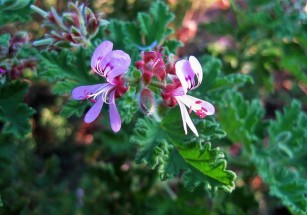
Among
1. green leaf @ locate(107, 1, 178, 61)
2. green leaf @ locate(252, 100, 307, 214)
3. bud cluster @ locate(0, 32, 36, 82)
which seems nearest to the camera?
bud cluster @ locate(0, 32, 36, 82)

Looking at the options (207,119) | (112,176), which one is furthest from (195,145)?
(112,176)

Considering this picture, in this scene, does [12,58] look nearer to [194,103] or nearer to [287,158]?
[194,103]

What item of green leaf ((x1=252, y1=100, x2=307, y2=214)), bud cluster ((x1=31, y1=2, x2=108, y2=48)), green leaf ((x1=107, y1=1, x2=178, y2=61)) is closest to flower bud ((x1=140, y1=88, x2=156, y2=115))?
bud cluster ((x1=31, y1=2, x2=108, y2=48))

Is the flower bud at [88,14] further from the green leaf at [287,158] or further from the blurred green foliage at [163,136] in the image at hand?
the green leaf at [287,158]

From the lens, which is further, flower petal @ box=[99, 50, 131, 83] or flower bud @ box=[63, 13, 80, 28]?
flower bud @ box=[63, 13, 80, 28]

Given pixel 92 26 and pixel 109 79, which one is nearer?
pixel 109 79

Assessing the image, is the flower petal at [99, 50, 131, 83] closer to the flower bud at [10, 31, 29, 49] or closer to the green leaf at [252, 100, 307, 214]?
the flower bud at [10, 31, 29, 49]

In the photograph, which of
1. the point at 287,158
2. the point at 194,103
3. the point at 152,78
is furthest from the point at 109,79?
the point at 287,158
